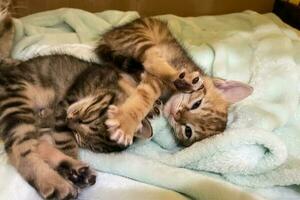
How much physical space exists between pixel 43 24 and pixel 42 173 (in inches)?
36.0

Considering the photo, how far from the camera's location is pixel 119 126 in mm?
1123

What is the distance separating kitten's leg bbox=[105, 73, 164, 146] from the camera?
1.12 m

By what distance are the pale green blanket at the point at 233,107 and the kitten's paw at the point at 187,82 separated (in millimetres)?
148

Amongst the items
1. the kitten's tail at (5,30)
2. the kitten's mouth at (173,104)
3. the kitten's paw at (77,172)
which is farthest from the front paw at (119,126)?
the kitten's tail at (5,30)

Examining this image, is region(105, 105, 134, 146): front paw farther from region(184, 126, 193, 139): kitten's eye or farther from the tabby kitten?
region(184, 126, 193, 139): kitten's eye

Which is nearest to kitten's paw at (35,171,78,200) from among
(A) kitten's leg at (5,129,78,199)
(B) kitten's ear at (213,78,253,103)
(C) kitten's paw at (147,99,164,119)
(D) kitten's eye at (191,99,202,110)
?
(A) kitten's leg at (5,129,78,199)

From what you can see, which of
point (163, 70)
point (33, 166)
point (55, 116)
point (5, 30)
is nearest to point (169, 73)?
point (163, 70)

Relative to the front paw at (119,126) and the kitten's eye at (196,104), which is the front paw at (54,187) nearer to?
the front paw at (119,126)

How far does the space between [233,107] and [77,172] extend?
59 centimetres

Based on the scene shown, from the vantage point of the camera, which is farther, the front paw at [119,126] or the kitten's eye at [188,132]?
the kitten's eye at [188,132]

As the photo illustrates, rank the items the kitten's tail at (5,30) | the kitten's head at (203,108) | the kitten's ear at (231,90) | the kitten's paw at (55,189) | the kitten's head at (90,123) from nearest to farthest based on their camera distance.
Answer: the kitten's paw at (55,189)
the kitten's head at (90,123)
the kitten's head at (203,108)
the kitten's ear at (231,90)
the kitten's tail at (5,30)

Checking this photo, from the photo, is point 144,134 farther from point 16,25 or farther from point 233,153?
point 16,25

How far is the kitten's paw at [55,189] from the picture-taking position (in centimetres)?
105

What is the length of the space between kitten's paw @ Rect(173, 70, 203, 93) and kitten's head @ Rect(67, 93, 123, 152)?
21 centimetres
